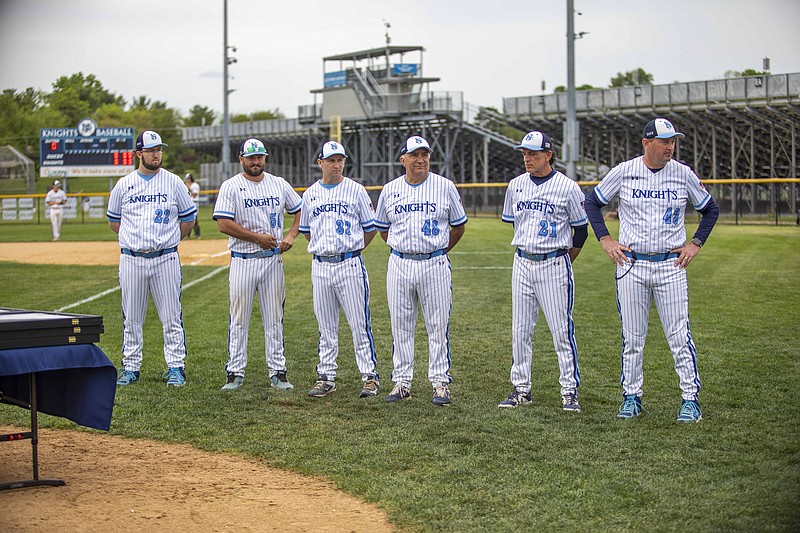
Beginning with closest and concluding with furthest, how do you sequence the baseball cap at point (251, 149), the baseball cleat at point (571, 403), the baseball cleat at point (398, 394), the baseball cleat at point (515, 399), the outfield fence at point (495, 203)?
1. the baseball cleat at point (571, 403)
2. the baseball cleat at point (515, 399)
3. the baseball cleat at point (398, 394)
4. the baseball cap at point (251, 149)
5. the outfield fence at point (495, 203)

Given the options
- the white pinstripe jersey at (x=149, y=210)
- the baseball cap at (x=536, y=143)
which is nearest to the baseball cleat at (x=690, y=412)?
the baseball cap at (x=536, y=143)

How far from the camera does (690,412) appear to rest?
245 inches

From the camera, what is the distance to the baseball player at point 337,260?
23.8 feet

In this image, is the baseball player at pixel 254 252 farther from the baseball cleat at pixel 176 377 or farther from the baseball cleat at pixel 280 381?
the baseball cleat at pixel 176 377

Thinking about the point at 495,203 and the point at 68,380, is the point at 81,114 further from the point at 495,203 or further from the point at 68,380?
the point at 68,380

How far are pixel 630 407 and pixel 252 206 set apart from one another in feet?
11.1

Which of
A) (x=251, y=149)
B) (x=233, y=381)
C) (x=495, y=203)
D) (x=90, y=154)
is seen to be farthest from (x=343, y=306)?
(x=90, y=154)

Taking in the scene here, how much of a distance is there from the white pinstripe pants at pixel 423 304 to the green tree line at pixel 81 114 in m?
8.01

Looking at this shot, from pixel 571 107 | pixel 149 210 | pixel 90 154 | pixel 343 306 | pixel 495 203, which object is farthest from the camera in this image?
pixel 495 203

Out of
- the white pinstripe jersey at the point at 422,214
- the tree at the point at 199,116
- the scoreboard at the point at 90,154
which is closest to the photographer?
the white pinstripe jersey at the point at 422,214

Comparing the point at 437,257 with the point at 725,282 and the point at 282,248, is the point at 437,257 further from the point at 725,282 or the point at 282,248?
the point at 725,282

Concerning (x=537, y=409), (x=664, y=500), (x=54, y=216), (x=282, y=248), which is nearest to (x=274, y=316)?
(x=282, y=248)

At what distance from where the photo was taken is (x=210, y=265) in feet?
59.9

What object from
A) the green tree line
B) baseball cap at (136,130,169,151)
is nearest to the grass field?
baseball cap at (136,130,169,151)
